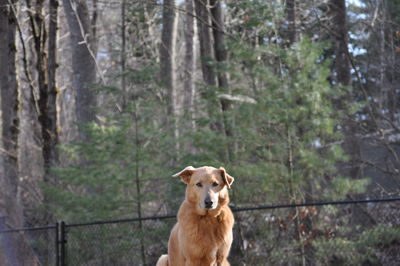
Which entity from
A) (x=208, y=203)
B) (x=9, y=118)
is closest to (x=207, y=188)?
(x=208, y=203)

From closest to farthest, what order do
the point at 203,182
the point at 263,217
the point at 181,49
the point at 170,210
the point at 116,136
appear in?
the point at 203,182 → the point at 263,217 → the point at 116,136 → the point at 170,210 → the point at 181,49

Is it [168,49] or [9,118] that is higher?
[168,49]

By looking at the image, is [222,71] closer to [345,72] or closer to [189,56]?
[345,72]

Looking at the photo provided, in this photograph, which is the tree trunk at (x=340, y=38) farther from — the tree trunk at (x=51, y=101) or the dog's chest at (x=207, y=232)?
the dog's chest at (x=207, y=232)

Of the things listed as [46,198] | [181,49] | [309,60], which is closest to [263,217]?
[309,60]

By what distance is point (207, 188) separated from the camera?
5.86 meters

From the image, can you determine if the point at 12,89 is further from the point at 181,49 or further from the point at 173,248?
the point at 181,49

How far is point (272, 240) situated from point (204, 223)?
5.15 meters

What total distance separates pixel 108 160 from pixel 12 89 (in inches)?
186

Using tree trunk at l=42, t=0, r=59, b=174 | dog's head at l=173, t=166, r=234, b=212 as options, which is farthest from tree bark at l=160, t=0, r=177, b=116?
dog's head at l=173, t=166, r=234, b=212

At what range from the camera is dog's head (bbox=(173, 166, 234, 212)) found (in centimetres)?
578

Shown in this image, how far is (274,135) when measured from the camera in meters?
11.4

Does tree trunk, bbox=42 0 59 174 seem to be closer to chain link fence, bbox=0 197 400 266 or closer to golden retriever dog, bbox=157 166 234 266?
chain link fence, bbox=0 197 400 266

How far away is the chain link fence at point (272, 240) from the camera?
10.6 meters
